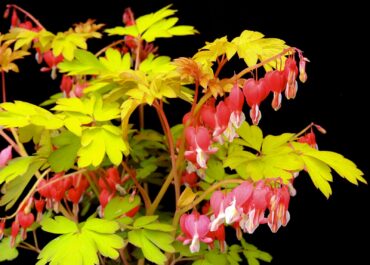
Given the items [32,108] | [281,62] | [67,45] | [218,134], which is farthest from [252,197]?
[67,45]

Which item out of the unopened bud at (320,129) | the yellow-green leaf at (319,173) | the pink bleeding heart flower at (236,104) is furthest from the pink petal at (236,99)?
the unopened bud at (320,129)

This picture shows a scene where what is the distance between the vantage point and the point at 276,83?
2475mm

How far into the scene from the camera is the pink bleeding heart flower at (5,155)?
300 cm

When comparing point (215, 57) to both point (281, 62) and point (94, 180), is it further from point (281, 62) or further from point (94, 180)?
point (94, 180)

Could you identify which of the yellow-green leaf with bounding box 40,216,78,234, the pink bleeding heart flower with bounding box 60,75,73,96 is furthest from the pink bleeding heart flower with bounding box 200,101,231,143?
the pink bleeding heart flower with bounding box 60,75,73,96

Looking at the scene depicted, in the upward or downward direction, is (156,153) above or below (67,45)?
below

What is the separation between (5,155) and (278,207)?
1.17m

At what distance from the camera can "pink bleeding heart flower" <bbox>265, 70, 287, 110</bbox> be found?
247cm

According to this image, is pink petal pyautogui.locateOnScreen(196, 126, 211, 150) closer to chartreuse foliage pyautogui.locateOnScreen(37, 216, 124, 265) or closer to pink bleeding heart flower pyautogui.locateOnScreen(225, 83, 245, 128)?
pink bleeding heart flower pyautogui.locateOnScreen(225, 83, 245, 128)

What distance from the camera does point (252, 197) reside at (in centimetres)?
240

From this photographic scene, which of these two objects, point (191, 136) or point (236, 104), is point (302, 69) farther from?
point (191, 136)

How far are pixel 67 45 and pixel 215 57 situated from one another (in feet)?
2.74

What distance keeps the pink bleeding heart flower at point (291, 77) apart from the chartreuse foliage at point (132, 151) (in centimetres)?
5

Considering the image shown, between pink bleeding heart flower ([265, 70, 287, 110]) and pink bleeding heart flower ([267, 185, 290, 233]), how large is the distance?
0.29 metres
